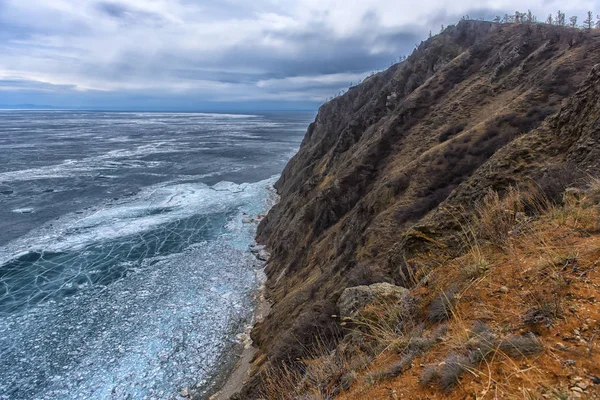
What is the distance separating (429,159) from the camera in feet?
58.0

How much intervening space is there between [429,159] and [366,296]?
494 inches

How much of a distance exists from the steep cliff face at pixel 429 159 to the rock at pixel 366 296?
542 mm

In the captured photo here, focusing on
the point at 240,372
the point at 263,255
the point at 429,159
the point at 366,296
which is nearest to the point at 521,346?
the point at 366,296

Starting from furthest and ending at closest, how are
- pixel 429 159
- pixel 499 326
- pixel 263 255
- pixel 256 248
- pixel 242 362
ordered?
pixel 256 248, pixel 263 255, pixel 429 159, pixel 242 362, pixel 499 326

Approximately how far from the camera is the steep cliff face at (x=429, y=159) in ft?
35.9

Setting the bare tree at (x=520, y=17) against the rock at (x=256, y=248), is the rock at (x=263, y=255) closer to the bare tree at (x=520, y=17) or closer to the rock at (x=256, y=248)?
the rock at (x=256, y=248)

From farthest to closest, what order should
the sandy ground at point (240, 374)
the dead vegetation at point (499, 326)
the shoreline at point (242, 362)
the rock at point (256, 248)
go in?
the rock at point (256, 248)
the shoreline at point (242, 362)
the sandy ground at point (240, 374)
the dead vegetation at point (499, 326)

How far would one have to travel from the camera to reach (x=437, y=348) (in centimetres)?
431

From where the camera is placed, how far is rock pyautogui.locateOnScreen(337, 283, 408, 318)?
679cm

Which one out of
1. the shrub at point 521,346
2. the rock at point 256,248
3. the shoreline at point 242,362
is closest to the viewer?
the shrub at point 521,346

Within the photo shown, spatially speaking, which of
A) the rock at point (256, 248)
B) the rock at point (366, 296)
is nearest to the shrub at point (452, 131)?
the rock at point (366, 296)

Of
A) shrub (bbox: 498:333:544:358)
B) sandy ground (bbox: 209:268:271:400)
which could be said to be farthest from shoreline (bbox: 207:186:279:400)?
shrub (bbox: 498:333:544:358)

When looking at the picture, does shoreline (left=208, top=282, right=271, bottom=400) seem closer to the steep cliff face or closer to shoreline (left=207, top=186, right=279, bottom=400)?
shoreline (left=207, top=186, right=279, bottom=400)

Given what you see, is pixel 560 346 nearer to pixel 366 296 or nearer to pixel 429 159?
pixel 366 296
